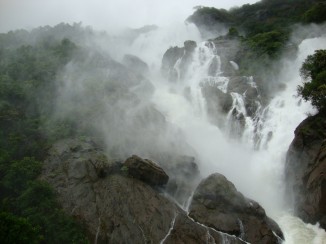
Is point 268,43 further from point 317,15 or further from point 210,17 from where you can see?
point 210,17

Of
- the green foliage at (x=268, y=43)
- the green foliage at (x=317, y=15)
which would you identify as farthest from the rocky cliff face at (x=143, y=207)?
the green foliage at (x=317, y=15)

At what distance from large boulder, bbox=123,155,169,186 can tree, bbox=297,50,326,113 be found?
16071 mm

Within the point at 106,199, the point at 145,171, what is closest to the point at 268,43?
the point at 145,171

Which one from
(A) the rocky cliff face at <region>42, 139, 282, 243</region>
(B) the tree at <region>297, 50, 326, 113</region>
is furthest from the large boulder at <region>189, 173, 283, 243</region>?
(B) the tree at <region>297, 50, 326, 113</region>

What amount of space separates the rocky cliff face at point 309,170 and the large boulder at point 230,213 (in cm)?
332

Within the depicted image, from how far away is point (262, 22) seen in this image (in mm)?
81688

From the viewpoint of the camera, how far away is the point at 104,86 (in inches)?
1818

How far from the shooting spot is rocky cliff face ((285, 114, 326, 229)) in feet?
90.7

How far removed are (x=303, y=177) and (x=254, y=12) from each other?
69760mm

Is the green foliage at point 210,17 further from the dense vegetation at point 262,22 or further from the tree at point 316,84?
the tree at point 316,84

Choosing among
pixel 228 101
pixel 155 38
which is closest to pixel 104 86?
pixel 228 101

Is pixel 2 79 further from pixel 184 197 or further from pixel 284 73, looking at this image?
pixel 284 73

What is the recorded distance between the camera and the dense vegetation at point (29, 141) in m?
26.1

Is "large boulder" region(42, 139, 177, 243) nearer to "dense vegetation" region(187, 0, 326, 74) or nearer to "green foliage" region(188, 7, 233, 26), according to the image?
"dense vegetation" region(187, 0, 326, 74)
